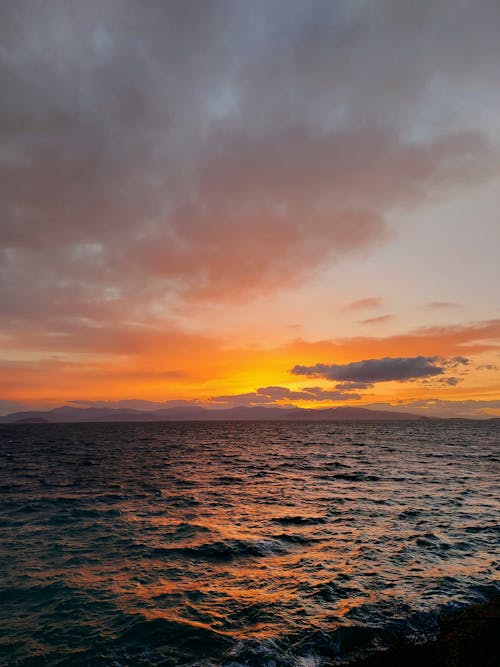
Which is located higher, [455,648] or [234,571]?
[455,648]

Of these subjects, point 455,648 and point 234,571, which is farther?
point 234,571

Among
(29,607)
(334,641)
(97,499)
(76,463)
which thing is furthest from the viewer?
(76,463)

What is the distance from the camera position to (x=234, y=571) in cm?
1534

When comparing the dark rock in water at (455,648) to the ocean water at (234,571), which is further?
the ocean water at (234,571)

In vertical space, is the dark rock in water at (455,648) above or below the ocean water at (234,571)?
above

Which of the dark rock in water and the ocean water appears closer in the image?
the dark rock in water

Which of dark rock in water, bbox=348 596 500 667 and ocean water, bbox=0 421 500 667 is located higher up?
dark rock in water, bbox=348 596 500 667

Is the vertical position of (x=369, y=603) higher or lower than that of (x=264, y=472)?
higher

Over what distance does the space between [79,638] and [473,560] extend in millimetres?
14837

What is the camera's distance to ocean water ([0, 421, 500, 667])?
34.4ft

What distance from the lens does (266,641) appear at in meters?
10.4

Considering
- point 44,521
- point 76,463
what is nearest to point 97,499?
point 44,521

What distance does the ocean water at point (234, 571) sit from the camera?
10.5 m

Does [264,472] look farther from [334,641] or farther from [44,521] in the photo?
[334,641]
